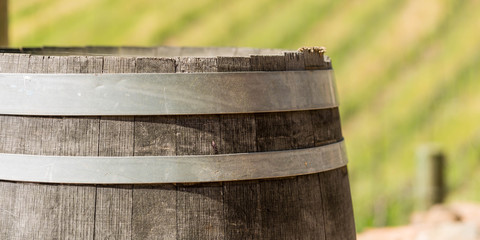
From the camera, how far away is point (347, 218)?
2.38 metres

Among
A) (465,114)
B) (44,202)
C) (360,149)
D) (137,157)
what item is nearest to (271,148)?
(137,157)

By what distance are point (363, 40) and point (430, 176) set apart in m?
13.3

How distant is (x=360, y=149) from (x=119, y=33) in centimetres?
1017

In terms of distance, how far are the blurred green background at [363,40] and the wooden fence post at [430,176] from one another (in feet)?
11.8

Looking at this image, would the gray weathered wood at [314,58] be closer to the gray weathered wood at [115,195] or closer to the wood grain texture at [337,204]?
the wood grain texture at [337,204]

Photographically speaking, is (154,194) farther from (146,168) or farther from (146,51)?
(146,51)

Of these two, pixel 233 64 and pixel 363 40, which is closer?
pixel 233 64

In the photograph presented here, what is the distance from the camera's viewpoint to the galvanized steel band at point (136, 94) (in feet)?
6.51

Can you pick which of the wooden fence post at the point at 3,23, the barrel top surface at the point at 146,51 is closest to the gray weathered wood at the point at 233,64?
the barrel top surface at the point at 146,51

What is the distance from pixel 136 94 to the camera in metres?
1.98

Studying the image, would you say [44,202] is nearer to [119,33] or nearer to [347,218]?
[347,218]

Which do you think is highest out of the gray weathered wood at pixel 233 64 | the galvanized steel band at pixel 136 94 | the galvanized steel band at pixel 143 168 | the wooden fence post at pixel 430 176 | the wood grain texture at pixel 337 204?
the wooden fence post at pixel 430 176

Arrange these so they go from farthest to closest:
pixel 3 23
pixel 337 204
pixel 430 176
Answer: pixel 430 176, pixel 3 23, pixel 337 204

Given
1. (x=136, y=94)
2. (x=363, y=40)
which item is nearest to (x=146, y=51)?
A: (x=136, y=94)
